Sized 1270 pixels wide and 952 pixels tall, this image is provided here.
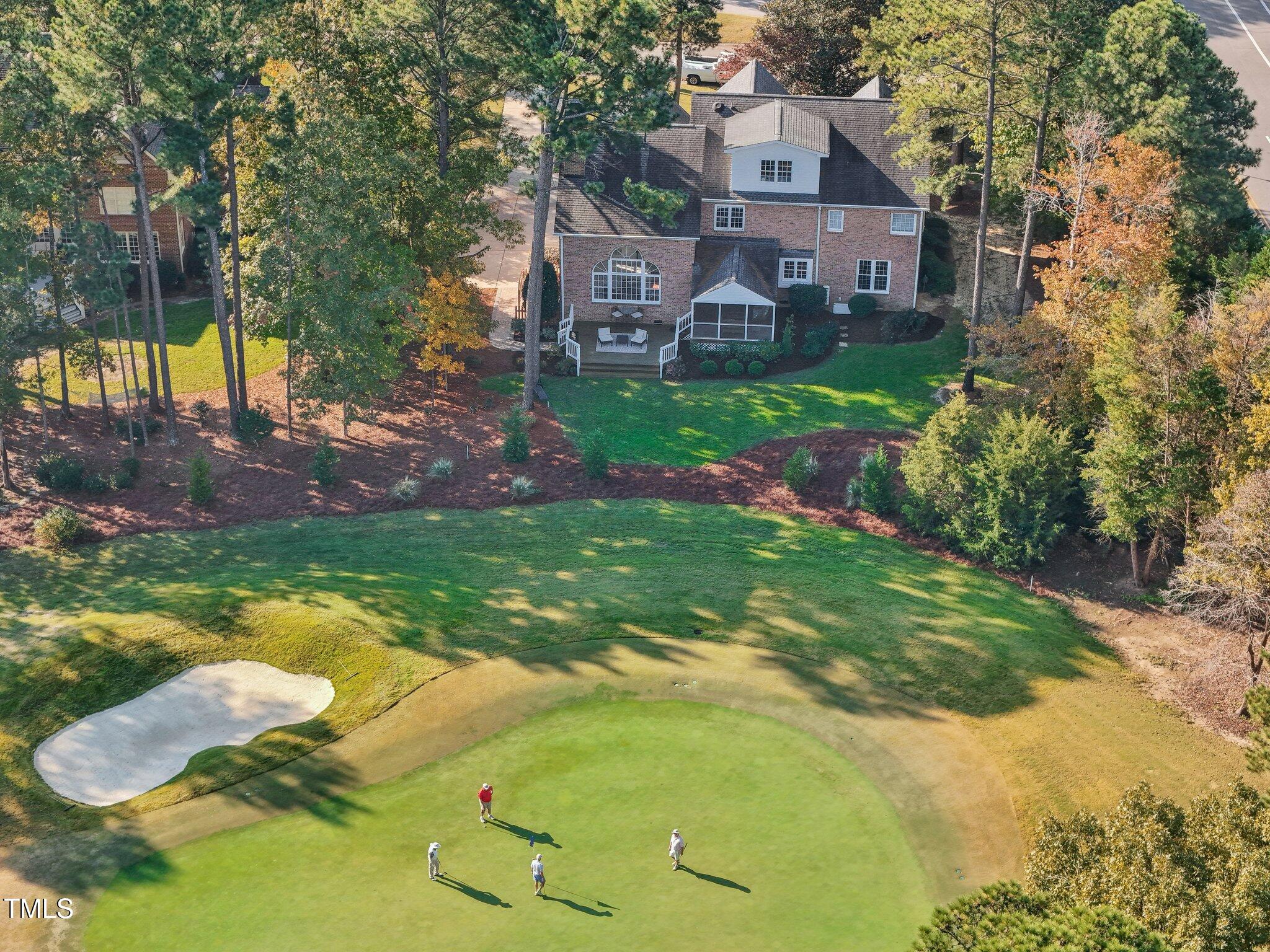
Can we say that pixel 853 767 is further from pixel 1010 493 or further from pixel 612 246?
pixel 612 246

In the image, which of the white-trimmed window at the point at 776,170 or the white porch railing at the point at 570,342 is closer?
the white porch railing at the point at 570,342

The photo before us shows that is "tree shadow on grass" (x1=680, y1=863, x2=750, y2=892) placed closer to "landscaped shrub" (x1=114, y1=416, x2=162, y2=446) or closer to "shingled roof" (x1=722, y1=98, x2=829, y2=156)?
"landscaped shrub" (x1=114, y1=416, x2=162, y2=446)

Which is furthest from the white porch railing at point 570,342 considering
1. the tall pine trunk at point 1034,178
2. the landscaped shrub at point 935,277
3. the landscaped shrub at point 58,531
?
the landscaped shrub at point 58,531

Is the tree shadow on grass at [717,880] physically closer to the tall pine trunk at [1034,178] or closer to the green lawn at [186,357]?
the tall pine trunk at [1034,178]

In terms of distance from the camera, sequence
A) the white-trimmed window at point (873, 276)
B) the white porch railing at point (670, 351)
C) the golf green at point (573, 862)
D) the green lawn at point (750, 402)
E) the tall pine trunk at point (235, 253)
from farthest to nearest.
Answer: the white-trimmed window at point (873, 276), the white porch railing at point (670, 351), the green lawn at point (750, 402), the tall pine trunk at point (235, 253), the golf green at point (573, 862)

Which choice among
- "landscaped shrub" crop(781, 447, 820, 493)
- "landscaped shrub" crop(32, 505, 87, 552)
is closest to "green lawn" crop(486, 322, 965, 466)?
"landscaped shrub" crop(781, 447, 820, 493)

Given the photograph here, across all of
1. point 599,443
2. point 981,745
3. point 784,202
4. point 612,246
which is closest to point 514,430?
point 599,443

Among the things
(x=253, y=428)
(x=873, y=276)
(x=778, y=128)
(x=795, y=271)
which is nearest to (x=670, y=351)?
(x=795, y=271)
